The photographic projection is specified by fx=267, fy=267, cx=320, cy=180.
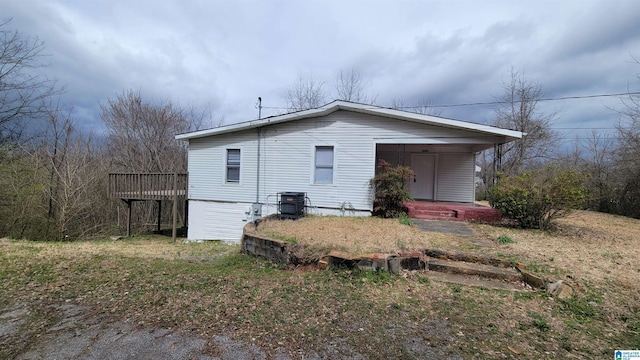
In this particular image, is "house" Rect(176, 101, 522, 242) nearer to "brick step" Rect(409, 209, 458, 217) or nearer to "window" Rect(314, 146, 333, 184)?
"window" Rect(314, 146, 333, 184)

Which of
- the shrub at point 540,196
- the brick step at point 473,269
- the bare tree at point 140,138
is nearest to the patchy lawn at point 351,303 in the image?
the brick step at point 473,269

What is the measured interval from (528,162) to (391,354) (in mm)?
22507

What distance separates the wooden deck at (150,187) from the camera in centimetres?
1088

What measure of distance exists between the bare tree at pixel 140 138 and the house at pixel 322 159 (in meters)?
7.29

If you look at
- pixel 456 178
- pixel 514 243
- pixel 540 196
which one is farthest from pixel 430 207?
pixel 514 243

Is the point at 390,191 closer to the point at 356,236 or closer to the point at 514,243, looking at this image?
the point at 356,236

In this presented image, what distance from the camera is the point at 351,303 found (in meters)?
3.30

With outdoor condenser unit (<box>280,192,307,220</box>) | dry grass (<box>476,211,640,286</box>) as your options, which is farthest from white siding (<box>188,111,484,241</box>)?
dry grass (<box>476,211,640,286</box>)

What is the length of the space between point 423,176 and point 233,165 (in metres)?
7.79

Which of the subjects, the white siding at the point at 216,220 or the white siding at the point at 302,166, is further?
the white siding at the point at 216,220

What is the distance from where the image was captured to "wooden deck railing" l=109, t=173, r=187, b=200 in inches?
429

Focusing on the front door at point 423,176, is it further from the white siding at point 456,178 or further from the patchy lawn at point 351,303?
the patchy lawn at point 351,303

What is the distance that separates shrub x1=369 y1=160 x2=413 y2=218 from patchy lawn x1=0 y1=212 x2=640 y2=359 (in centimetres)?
290

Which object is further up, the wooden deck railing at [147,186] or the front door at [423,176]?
the front door at [423,176]
